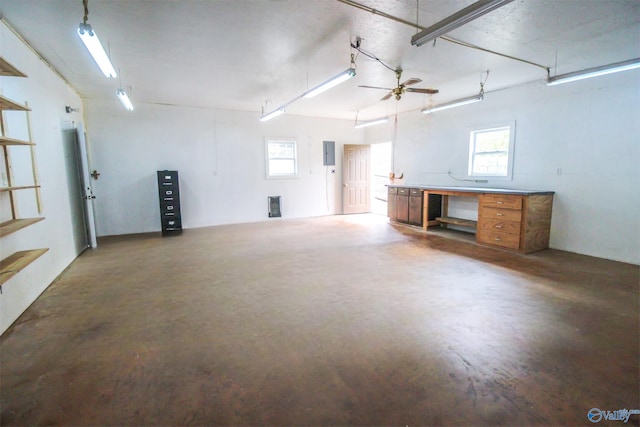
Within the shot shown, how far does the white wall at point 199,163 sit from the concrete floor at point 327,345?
2.93 m

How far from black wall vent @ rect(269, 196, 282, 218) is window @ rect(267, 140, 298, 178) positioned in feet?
2.07

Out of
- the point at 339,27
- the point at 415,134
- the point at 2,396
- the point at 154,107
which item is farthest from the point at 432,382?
the point at 154,107

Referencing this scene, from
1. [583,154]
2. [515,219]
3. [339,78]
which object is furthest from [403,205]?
[339,78]

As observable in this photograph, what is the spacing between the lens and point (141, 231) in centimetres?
672

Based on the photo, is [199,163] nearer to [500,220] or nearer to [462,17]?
[462,17]

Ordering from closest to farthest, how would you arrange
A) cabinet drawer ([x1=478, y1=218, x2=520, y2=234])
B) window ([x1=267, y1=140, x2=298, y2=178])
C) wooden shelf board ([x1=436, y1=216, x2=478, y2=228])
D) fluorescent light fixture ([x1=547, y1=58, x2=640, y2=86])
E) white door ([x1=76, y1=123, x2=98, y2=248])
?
fluorescent light fixture ([x1=547, y1=58, x2=640, y2=86])
cabinet drawer ([x1=478, y1=218, x2=520, y2=234])
white door ([x1=76, y1=123, x2=98, y2=248])
wooden shelf board ([x1=436, y1=216, x2=478, y2=228])
window ([x1=267, y1=140, x2=298, y2=178])

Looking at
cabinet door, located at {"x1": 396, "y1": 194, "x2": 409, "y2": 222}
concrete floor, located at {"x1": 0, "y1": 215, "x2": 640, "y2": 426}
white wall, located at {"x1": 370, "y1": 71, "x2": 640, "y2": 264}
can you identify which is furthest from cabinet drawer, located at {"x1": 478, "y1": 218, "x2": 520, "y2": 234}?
cabinet door, located at {"x1": 396, "y1": 194, "x2": 409, "y2": 222}

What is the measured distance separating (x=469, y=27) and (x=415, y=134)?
4573 millimetres

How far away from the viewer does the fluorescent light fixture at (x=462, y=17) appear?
6.50 feet

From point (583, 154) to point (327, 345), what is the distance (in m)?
5.14

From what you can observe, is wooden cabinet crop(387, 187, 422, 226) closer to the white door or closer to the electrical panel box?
the electrical panel box

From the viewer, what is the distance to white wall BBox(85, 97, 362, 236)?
20.9 ft

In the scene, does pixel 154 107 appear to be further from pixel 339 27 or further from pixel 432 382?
pixel 432 382

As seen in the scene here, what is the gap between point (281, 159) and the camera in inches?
324
